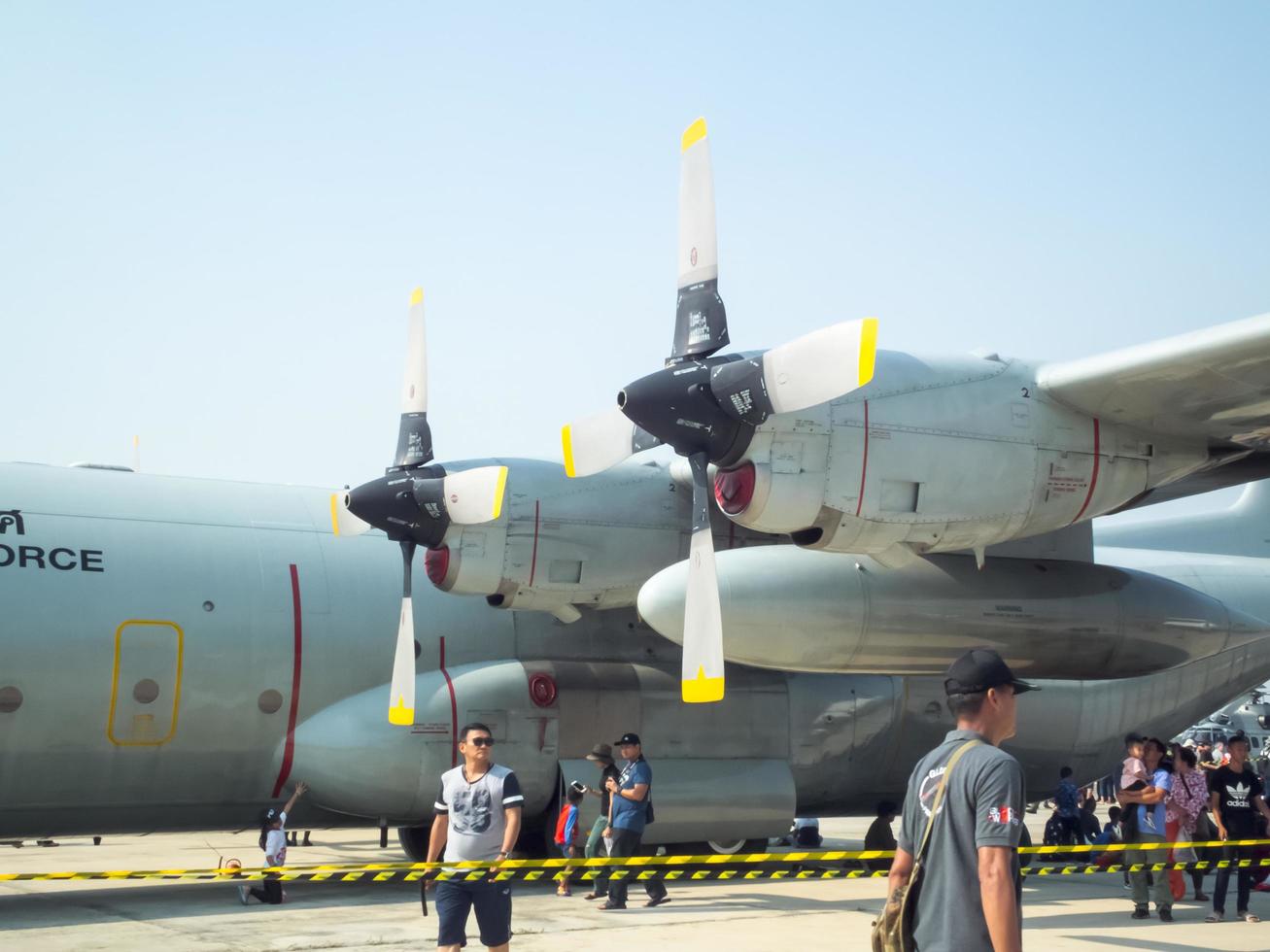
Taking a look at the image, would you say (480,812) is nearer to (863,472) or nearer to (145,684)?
(863,472)

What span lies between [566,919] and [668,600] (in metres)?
2.63

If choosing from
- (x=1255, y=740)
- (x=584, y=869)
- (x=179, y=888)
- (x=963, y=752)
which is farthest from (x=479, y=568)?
(x=1255, y=740)

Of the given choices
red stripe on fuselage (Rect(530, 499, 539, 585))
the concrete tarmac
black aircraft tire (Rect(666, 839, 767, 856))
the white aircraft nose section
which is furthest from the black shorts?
black aircraft tire (Rect(666, 839, 767, 856))

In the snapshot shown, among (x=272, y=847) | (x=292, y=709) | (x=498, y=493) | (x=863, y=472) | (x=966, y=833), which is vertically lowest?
(x=272, y=847)

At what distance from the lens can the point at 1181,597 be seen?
13.2 meters

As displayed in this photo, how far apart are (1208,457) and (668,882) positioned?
6.42 meters

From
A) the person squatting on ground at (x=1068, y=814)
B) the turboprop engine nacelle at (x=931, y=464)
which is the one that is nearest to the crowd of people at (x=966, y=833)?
the turboprop engine nacelle at (x=931, y=464)

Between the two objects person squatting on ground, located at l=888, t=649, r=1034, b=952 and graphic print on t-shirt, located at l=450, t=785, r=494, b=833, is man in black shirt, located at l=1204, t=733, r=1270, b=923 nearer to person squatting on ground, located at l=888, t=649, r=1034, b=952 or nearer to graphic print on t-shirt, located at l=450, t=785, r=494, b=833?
graphic print on t-shirt, located at l=450, t=785, r=494, b=833

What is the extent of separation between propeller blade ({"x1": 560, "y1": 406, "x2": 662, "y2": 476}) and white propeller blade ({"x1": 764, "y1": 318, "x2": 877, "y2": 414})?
81.3 inches

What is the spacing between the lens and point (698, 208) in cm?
1066

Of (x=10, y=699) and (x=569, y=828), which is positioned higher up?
(x=10, y=699)

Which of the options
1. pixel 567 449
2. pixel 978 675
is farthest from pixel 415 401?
pixel 978 675

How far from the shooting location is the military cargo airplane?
405 inches

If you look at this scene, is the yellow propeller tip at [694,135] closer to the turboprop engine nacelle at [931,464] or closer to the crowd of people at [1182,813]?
the turboprop engine nacelle at [931,464]
